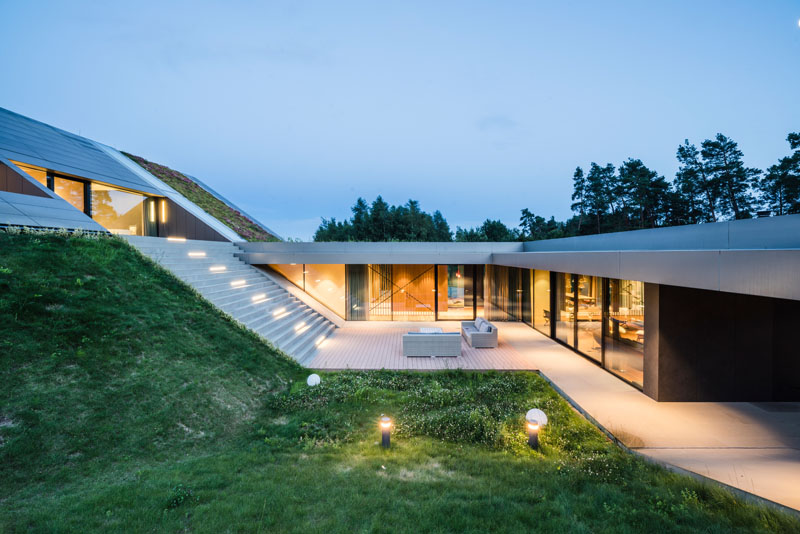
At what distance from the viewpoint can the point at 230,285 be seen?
34.4ft

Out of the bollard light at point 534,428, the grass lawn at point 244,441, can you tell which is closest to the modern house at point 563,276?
the grass lawn at point 244,441

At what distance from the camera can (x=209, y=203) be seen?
18172 millimetres

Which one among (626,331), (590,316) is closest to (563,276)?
(590,316)

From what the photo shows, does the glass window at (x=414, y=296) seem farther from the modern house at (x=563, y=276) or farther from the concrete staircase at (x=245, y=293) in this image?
the concrete staircase at (x=245, y=293)

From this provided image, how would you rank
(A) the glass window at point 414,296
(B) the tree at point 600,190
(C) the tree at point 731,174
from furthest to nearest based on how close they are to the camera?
1. (B) the tree at point 600,190
2. (C) the tree at point 731,174
3. (A) the glass window at point 414,296

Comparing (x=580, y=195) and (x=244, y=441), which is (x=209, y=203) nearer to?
(x=244, y=441)

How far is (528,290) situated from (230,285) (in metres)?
10.0

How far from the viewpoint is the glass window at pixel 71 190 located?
36.8ft

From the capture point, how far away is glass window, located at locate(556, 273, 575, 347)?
9.52 m

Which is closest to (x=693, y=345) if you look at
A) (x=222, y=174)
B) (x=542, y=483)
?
(x=542, y=483)

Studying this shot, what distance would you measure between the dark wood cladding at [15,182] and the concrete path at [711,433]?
13.6 meters

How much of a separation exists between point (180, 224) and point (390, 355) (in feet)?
37.8

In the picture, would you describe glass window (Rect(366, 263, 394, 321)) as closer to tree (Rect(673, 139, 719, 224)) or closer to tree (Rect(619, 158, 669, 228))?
tree (Rect(673, 139, 719, 224))

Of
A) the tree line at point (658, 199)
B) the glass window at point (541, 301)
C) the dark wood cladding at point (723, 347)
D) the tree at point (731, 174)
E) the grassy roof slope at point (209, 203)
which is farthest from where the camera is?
the tree at point (731, 174)
